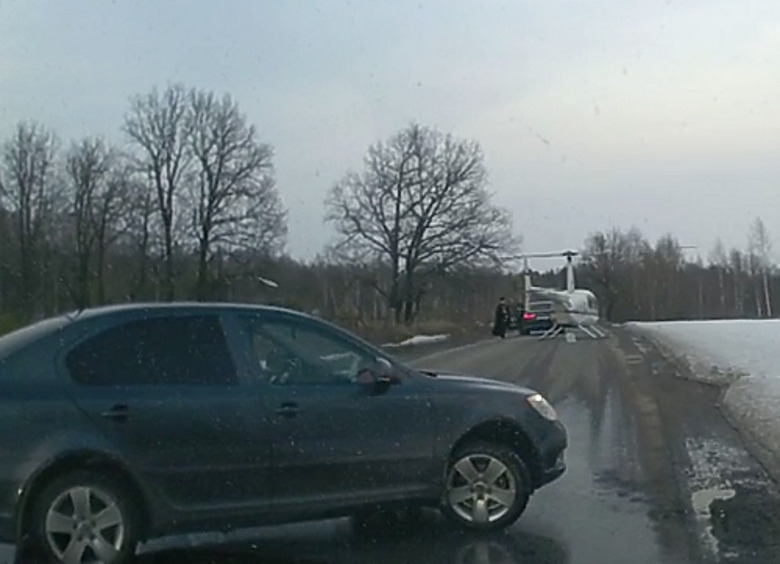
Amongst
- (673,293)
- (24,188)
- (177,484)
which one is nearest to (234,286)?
(24,188)

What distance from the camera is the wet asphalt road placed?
698cm

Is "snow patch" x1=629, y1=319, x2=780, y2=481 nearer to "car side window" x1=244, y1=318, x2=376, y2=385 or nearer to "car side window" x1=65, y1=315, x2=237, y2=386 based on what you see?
"car side window" x1=244, y1=318, x2=376, y2=385

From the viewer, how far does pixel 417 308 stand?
232 feet

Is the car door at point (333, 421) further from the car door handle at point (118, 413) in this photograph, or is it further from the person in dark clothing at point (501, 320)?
the person in dark clothing at point (501, 320)

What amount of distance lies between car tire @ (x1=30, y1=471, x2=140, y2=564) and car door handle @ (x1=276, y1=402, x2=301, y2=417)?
1.05m

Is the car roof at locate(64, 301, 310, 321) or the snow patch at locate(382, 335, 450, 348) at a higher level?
the car roof at locate(64, 301, 310, 321)

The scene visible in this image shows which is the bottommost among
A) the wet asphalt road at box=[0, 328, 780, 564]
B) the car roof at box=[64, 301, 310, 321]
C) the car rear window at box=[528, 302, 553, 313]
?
the wet asphalt road at box=[0, 328, 780, 564]

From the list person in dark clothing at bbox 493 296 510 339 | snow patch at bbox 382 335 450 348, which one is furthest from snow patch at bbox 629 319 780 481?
person in dark clothing at bbox 493 296 510 339

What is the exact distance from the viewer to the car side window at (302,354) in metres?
7.06

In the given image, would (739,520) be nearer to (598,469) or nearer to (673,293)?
(598,469)

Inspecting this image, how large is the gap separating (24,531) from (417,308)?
64.4 meters

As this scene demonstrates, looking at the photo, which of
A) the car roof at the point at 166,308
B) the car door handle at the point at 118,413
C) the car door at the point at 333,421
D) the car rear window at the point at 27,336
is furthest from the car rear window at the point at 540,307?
the car door handle at the point at 118,413

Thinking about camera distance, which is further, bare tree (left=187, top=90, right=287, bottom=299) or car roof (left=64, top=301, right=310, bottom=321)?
bare tree (left=187, top=90, right=287, bottom=299)

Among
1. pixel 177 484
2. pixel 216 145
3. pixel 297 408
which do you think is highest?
pixel 216 145
